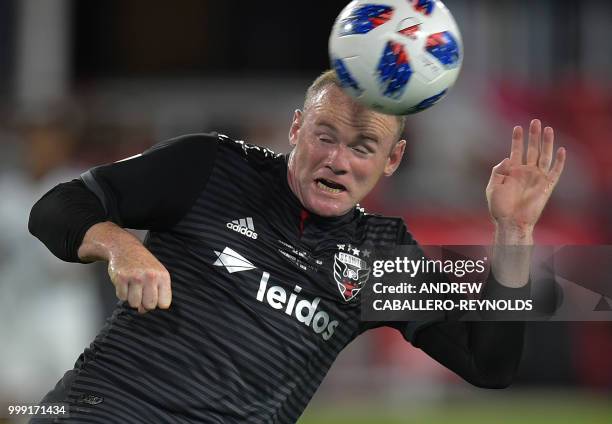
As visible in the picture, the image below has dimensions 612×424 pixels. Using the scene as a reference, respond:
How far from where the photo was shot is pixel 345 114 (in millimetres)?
4500

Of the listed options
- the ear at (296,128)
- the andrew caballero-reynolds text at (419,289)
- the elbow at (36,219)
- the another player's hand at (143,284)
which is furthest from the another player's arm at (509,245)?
the elbow at (36,219)

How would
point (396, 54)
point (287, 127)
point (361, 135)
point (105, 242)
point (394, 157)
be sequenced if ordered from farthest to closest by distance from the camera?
point (287, 127)
point (394, 157)
point (361, 135)
point (396, 54)
point (105, 242)

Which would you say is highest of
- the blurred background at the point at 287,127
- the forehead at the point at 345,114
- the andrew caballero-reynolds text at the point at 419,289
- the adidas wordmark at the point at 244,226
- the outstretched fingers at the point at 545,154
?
the forehead at the point at 345,114

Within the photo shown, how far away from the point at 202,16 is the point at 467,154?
5.25m

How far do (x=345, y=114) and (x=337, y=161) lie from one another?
0.19 meters

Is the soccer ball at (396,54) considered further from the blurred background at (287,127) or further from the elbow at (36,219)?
the blurred background at (287,127)

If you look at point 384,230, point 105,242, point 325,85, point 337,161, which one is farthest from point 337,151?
point 105,242

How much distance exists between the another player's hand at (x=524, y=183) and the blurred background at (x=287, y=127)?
5.66 meters

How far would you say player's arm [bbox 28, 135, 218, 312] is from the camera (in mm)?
4020

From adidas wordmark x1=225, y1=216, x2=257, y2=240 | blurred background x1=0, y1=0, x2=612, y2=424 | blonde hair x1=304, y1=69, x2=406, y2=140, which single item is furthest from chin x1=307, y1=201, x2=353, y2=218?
blurred background x1=0, y1=0, x2=612, y2=424

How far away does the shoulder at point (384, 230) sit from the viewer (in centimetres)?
482

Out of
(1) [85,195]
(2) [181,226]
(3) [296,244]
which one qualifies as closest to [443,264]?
(3) [296,244]

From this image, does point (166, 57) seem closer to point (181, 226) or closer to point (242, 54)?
point (242, 54)

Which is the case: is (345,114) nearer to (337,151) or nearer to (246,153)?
(337,151)
